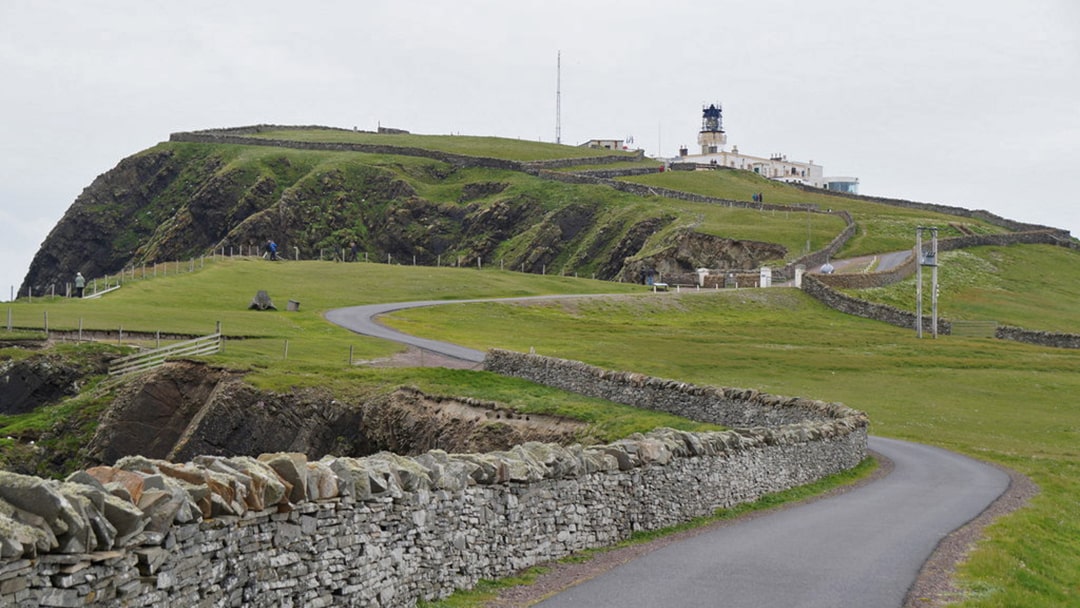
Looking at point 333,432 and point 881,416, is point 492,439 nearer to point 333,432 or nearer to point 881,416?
point 333,432

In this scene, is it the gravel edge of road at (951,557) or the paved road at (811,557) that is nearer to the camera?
the paved road at (811,557)

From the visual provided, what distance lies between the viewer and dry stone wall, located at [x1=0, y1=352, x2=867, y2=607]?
34.4 feet

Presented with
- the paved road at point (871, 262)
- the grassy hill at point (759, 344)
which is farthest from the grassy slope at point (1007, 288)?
the paved road at point (871, 262)

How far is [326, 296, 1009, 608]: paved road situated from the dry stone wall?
1362 millimetres

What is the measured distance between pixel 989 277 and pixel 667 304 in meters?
45.9

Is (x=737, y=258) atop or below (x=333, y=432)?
atop

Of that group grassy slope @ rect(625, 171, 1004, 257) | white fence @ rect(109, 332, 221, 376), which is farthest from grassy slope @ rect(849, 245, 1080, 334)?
white fence @ rect(109, 332, 221, 376)

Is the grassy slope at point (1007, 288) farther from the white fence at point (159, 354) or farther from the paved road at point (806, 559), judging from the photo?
the paved road at point (806, 559)

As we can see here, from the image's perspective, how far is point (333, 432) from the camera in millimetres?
46219

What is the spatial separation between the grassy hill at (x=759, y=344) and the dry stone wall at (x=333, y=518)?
629cm

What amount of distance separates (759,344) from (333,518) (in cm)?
6121

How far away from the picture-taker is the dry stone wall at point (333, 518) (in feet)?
34.4

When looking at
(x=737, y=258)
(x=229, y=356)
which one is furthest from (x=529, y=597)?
(x=737, y=258)

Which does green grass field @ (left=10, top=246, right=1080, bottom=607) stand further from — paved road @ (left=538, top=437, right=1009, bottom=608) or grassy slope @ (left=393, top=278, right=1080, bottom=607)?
paved road @ (left=538, top=437, right=1009, bottom=608)
